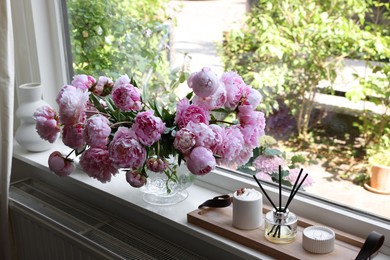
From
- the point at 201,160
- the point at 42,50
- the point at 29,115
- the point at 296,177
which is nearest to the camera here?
the point at 201,160

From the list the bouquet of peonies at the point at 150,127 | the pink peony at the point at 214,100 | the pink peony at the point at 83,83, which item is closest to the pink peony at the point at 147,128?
the bouquet of peonies at the point at 150,127

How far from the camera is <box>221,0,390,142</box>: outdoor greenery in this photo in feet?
3.59

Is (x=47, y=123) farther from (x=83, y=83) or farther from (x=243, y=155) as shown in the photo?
(x=243, y=155)

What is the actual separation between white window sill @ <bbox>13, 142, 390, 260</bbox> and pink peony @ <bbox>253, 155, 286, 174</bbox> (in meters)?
0.06

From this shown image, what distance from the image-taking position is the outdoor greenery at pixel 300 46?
1094 millimetres

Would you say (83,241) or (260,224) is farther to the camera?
(83,241)

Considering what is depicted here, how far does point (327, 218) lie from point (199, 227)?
324mm

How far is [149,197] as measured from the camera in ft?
4.57

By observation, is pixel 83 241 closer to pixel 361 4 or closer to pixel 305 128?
pixel 305 128

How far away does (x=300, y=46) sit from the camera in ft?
3.98

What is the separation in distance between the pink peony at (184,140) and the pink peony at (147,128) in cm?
5

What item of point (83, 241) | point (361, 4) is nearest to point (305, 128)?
point (361, 4)

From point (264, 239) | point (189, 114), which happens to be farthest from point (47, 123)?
point (264, 239)

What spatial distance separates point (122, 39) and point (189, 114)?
2.41 feet
